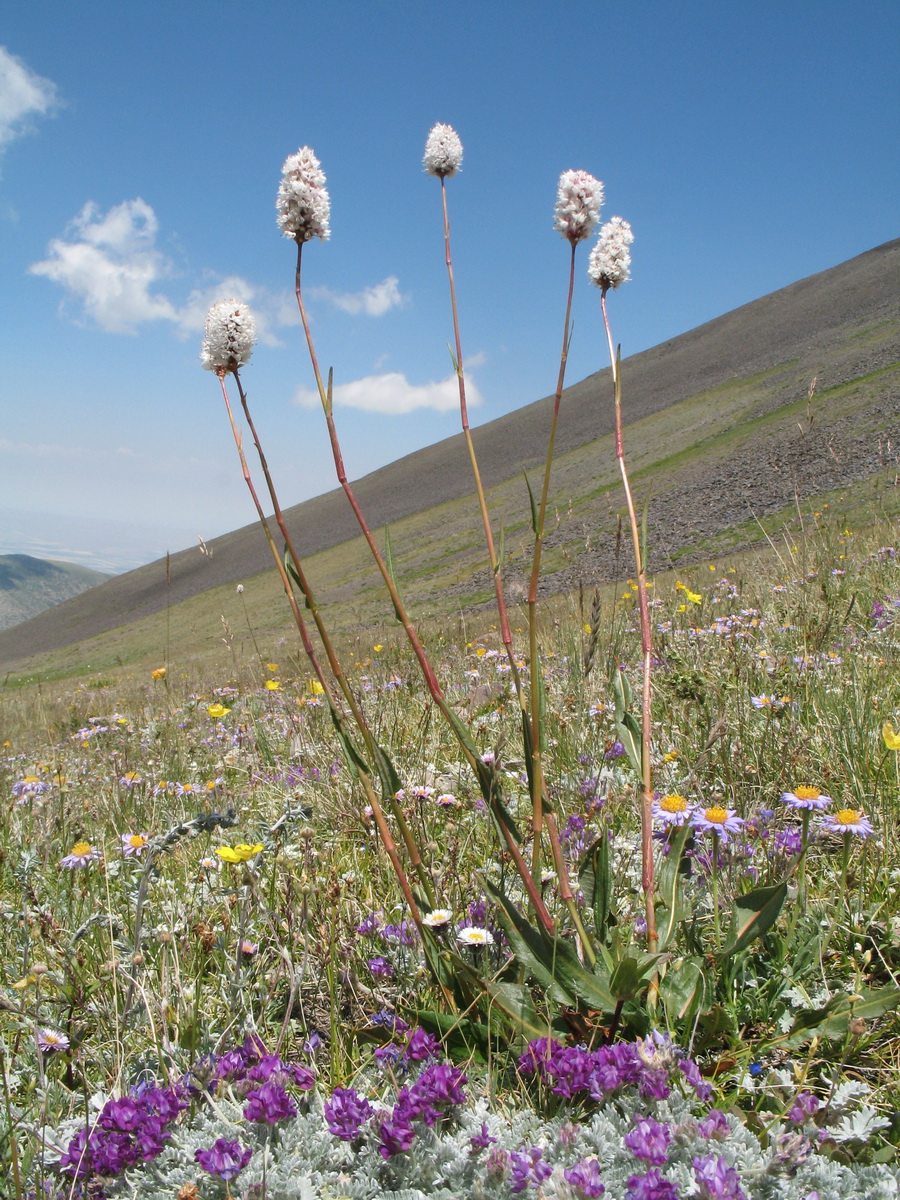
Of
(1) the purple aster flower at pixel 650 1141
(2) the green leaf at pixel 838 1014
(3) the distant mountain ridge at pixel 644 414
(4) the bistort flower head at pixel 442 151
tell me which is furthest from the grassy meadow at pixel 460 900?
(3) the distant mountain ridge at pixel 644 414

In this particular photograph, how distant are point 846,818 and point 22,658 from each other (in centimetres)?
5581

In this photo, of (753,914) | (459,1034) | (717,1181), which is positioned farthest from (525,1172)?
(753,914)

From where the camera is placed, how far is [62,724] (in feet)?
24.3

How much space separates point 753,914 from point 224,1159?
101 centimetres

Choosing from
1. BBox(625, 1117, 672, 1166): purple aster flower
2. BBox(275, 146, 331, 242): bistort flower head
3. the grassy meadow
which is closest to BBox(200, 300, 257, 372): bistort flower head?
BBox(275, 146, 331, 242): bistort flower head

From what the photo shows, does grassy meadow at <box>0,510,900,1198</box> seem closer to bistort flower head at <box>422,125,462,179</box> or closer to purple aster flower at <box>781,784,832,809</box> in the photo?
purple aster flower at <box>781,784,832,809</box>

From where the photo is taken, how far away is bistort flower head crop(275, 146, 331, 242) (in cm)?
135

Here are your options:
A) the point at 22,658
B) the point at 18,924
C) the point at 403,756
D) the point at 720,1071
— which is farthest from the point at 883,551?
the point at 22,658

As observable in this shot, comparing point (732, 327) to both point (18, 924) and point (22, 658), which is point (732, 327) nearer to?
point (22, 658)

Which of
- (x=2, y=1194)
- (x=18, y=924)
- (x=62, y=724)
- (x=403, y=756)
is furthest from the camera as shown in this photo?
(x=62, y=724)

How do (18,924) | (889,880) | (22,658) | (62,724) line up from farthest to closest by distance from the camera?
1. (22,658)
2. (62,724)
3. (18,924)
4. (889,880)

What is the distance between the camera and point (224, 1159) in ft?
3.52

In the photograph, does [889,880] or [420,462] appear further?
[420,462]

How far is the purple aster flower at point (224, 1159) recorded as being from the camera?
3.50 feet
